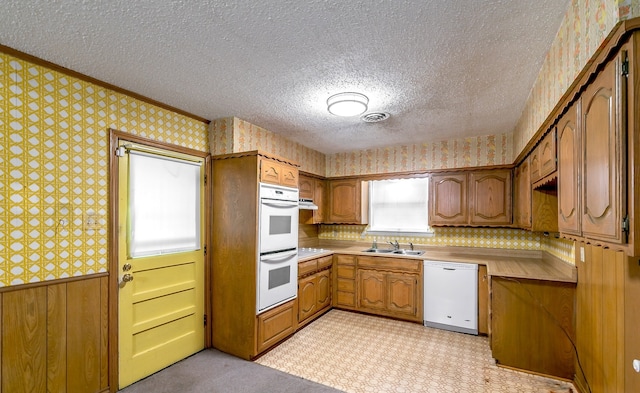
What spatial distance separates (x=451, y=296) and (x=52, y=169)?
4.19 metres

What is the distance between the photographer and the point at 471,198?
3994mm

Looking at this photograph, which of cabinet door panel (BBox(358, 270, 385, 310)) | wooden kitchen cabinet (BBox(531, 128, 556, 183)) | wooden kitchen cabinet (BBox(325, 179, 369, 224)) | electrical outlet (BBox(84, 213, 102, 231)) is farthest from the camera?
wooden kitchen cabinet (BBox(325, 179, 369, 224))

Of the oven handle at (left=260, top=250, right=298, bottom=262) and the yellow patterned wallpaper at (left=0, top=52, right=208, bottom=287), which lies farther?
the oven handle at (left=260, top=250, right=298, bottom=262)

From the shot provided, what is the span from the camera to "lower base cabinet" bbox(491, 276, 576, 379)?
99.7 inches

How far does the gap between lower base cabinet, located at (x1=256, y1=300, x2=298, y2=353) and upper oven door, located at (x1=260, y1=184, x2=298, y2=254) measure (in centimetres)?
67

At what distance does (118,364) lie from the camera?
2.43 m

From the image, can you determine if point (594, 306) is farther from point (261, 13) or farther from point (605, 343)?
point (261, 13)

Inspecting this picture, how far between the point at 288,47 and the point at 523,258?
3.83 meters

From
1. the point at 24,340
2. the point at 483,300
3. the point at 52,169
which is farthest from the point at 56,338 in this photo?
the point at 483,300

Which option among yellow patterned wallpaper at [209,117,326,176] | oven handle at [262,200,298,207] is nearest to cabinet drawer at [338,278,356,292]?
oven handle at [262,200,298,207]

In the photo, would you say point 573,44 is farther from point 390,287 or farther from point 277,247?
point 390,287

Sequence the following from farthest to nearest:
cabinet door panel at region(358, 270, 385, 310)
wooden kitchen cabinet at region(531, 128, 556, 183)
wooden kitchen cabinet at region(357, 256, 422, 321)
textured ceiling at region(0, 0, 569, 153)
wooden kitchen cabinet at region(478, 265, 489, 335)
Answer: cabinet door panel at region(358, 270, 385, 310), wooden kitchen cabinet at region(357, 256, 422, 321), wooden kitchen cabinet at region(478, 265, 489, 335), wooden kitchen cabinet at region(531, 128, 556, 183), textured ceiling at region(0, 0, 569, 153)

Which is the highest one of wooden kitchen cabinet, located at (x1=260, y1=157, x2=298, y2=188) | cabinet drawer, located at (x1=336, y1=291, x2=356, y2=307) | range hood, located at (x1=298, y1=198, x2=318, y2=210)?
wooden kitchen cabinet, located at (x1=260, y1=157, x2=298, y2=188)

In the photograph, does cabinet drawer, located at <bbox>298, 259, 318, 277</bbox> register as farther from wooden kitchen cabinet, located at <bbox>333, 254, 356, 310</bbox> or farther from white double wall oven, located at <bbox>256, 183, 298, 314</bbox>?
wooden kitchen cabinet, located at <bbox>333, 254, 356, 310</bbox>
